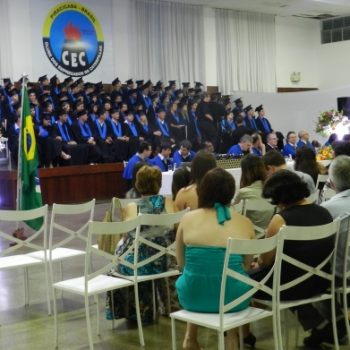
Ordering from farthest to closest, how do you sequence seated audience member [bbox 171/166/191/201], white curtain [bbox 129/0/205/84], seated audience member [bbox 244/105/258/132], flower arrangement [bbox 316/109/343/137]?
seated audience member [bbox 244/105/258/132] < white curtain [bbox 129/0/205/84] < flower arrangement [bbox 316/109/343/137] < seated audience member [bbox 171/166/191/201]

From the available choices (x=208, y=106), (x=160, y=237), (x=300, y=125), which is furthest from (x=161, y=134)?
(x=160, y=237)

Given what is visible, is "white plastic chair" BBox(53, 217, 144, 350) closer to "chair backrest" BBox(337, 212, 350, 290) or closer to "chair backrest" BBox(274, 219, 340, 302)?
"chair backrest" BBox(274, 219, 340, 302)

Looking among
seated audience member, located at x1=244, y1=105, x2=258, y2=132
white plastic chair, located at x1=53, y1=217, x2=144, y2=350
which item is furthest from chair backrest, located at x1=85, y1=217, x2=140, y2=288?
seated audience member, located at x1=244, y1=105, x2=258, y2=132

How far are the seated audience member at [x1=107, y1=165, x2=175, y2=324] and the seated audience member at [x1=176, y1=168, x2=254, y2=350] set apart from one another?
93 centimetres

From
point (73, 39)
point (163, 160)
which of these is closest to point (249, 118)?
point (73, 39)

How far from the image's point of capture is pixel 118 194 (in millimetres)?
13164

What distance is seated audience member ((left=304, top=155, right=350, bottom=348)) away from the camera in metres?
3.75

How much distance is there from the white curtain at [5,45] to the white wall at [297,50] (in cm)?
1011

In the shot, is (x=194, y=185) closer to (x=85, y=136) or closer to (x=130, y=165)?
(x=130, y=165)

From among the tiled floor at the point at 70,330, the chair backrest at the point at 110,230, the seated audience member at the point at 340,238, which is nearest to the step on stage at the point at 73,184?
the tiled floor at the point at 70,330

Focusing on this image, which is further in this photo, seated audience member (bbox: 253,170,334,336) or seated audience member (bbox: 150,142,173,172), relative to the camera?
seated audience member (bbox: 150,142,173,172)

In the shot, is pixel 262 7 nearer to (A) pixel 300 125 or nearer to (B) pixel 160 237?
(A) pixel 300 125

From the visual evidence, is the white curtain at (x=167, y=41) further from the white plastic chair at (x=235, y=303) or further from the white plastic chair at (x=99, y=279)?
the white plastic chair at (x=235, y=303)

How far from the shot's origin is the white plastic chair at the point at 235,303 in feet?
10.3
